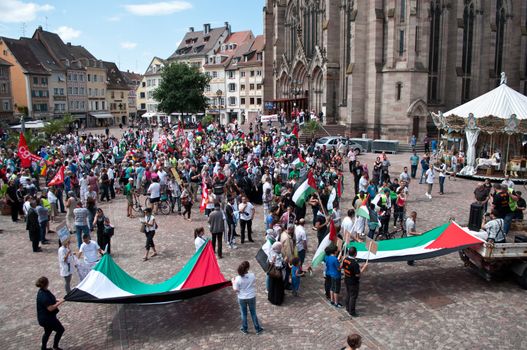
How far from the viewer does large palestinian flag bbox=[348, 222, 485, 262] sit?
451 inches

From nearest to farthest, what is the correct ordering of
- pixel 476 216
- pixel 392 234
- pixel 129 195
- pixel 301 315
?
pixel 301 315
pixel 476 216
pixel 392 234
pixel 129 195

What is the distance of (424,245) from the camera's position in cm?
1193

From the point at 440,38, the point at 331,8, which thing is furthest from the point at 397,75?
the point at 331,8

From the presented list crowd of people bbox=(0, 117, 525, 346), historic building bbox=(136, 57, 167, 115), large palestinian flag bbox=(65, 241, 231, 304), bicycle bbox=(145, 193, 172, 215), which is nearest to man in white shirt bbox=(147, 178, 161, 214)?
crowd of people bbox=(0, 117, 525, 346)

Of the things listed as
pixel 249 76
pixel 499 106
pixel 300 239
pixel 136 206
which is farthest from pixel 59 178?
pixel 249 76

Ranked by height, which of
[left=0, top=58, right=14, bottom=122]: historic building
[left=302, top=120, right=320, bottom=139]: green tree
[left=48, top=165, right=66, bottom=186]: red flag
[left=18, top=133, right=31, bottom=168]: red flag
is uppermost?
[left=0, top=58, right=14, bottom=122]: historic building

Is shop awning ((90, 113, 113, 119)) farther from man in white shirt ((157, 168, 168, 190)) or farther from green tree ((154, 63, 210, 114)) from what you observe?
man in white shirt ((157, 168, 168, 190))

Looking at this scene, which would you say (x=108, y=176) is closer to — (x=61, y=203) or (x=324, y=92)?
(x=61, y=203)

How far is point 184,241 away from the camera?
15.7 meters

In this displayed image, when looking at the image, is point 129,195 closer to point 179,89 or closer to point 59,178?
point 59,178

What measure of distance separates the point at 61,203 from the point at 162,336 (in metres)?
13.3

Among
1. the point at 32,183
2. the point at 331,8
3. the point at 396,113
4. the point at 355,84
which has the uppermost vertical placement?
the point at 331,8

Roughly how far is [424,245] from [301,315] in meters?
3.84

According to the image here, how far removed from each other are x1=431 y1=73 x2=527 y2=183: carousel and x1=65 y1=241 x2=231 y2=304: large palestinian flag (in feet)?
71.7
